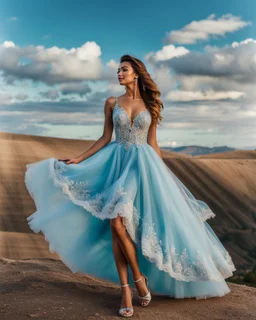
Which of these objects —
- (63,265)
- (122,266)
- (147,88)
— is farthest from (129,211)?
(63,265)

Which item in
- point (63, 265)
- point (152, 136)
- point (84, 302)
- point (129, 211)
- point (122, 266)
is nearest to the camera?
point (129, 211)

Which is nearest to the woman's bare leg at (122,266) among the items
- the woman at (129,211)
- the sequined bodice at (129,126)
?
the woman at (129,211)

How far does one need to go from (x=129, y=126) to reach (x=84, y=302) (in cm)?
191

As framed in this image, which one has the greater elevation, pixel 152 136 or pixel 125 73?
pixel 125 73

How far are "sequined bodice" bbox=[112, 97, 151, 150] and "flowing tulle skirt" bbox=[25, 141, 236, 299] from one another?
0.07 meters

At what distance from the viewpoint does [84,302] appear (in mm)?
5840

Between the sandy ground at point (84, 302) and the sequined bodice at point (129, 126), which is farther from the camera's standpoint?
the sequined bodice at point (129, 126)

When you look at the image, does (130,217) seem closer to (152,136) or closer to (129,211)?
(129,211)

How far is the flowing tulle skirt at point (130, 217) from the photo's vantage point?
555 cm

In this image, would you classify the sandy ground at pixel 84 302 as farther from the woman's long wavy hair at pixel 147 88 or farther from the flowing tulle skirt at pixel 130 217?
the woman's long wavy hair at pixel 147 88

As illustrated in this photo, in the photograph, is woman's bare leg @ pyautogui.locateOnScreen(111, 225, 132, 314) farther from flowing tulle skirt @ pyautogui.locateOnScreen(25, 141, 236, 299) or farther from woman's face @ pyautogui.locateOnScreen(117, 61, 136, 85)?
woman's face @ pyautogui.locateOnScreen(117, 61, 136, 85)

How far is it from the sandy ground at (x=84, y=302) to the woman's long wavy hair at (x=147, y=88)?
205 cm

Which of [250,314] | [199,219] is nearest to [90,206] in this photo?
[199,219]

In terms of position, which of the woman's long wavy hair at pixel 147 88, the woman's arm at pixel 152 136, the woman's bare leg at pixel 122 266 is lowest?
the woman's bare leg at pixel 122 266
